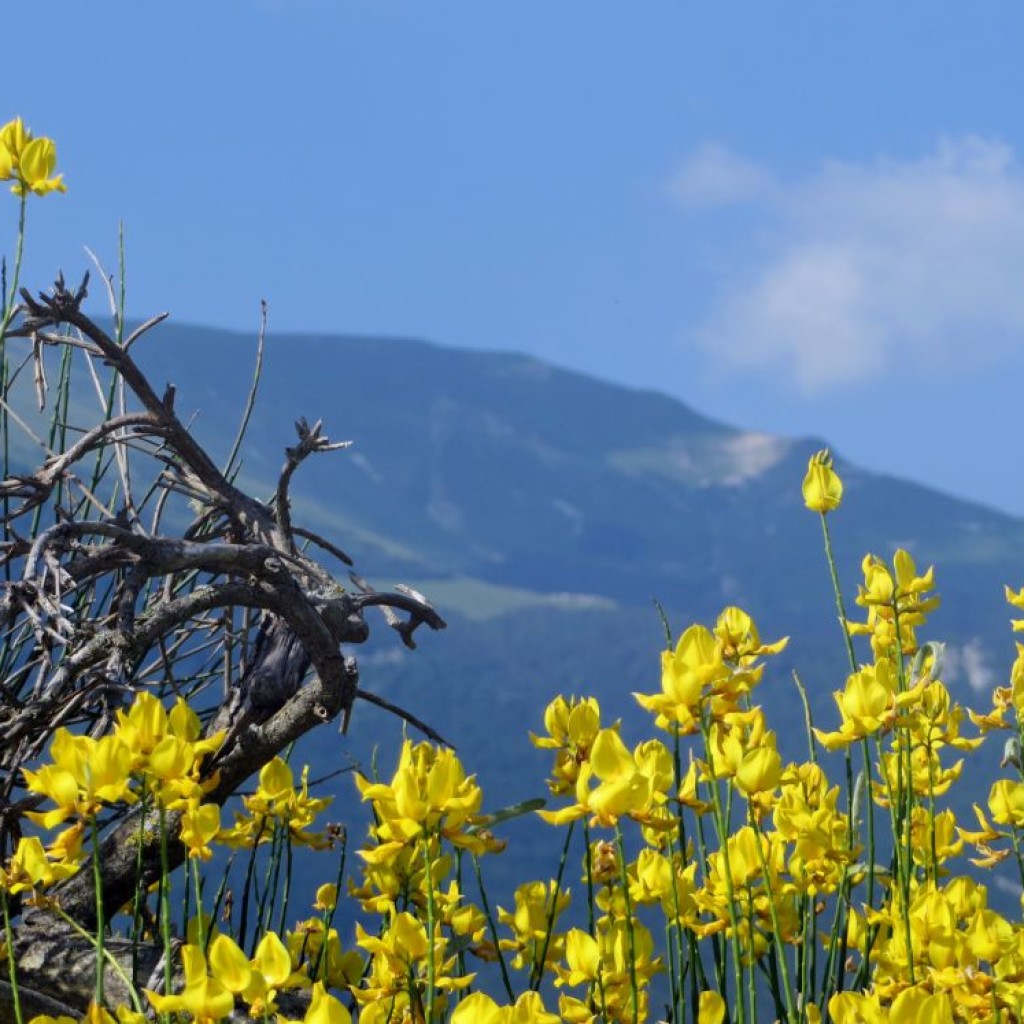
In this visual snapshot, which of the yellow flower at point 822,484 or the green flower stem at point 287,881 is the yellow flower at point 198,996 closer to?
the green flower stem at point 287,881

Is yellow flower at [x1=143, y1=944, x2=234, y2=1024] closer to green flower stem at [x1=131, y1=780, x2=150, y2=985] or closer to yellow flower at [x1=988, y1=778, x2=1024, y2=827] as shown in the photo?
green flower stem at [x1=131, y1=780, x2=150, y2=985]

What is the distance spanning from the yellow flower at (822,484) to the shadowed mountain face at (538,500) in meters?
91.3

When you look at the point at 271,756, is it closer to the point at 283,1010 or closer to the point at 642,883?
the point at 283,1010

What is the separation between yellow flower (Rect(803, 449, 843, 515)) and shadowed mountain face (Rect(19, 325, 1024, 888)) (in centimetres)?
9135

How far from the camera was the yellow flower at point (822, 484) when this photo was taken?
1916 millimetres

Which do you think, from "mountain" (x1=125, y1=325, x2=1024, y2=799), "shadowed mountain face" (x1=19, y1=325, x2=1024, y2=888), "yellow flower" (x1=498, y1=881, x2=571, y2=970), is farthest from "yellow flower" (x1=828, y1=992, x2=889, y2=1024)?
"mountain" (x1=125, y1=325, x2=1024, y2=799)

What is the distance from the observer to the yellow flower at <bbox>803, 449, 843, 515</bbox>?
1.92 metres

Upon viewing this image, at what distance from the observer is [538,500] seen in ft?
434

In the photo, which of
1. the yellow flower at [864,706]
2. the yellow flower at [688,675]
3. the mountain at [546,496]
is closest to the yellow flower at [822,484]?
the yellow flower at [864,706]

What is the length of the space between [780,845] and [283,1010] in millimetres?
738

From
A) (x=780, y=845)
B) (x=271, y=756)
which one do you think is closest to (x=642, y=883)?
(x=780, y=845)

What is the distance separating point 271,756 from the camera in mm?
2234

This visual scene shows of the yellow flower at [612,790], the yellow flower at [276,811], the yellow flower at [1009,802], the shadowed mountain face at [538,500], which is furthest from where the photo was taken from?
the shadowed mountain face at [538,500]

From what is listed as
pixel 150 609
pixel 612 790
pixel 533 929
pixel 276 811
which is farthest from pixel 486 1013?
pixel 150 609
